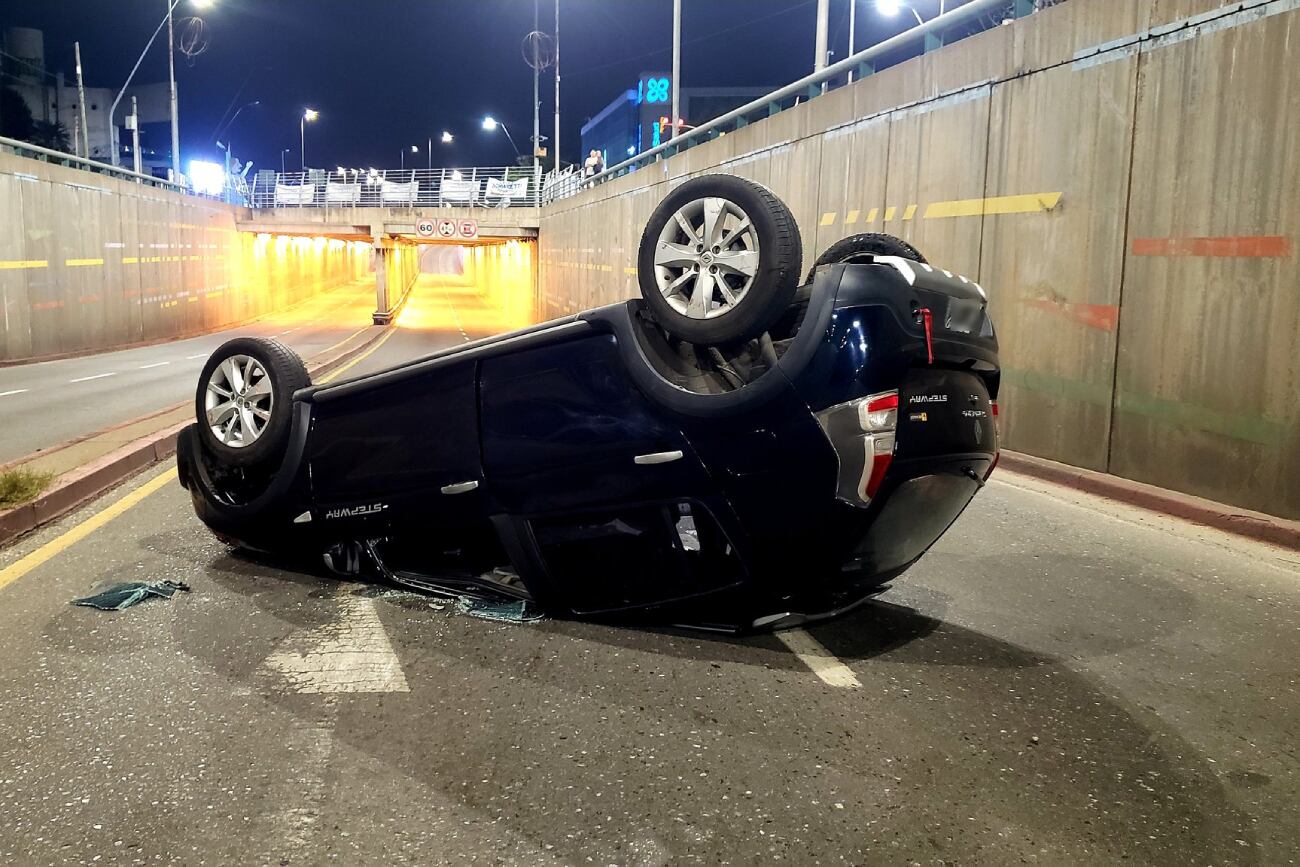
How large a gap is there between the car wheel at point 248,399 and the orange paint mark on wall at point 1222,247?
246 inches

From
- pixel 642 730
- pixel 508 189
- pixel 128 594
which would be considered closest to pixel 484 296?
pixel 508 189

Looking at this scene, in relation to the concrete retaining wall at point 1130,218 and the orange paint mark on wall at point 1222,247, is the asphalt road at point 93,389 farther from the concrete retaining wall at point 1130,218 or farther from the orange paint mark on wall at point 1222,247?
the orange paint mark on wall at point 1222,247

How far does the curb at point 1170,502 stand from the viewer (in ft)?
21.5

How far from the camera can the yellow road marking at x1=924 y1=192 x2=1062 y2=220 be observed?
909cm

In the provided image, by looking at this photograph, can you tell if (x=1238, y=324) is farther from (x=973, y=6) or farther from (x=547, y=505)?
(x=547, y=505)

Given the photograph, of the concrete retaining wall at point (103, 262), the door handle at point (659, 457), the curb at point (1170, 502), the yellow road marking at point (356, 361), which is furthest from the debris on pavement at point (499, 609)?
the concrete retaining wall at point (103, 262)

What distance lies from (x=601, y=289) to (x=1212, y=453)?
22546 mm

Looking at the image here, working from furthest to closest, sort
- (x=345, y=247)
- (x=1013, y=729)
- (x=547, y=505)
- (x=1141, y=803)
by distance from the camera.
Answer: (x=345, y=247) → (x=547, y=505) → (x=1013, y=729) → (x=1141, y=803)

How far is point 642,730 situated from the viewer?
11.3 feet

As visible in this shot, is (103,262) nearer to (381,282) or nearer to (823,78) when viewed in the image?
(381,282)

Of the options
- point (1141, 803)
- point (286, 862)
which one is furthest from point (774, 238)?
point (286, 862)

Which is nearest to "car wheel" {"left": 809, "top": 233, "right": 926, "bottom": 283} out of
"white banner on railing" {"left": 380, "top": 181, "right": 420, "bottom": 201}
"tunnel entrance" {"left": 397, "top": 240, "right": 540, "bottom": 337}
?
"tunnel entrance" {"left": 397, "top": 240, "right": 540, "bottom": 337}

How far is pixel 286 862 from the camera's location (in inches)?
103

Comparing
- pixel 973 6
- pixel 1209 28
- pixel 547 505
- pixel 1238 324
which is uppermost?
pixel 973 6
